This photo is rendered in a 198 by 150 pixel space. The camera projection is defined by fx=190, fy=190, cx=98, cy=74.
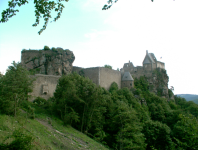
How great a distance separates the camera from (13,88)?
15.1 meters

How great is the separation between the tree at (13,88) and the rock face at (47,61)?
18571 mm

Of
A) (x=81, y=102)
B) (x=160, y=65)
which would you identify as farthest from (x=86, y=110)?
(x=160, y=65)

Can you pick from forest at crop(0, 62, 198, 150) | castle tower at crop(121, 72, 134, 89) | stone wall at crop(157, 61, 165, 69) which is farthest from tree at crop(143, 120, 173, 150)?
stone wall at crop(157, 61, 165, 69)

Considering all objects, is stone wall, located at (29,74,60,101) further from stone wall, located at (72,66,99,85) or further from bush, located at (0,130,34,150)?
bush, located at (0,130,34,150)

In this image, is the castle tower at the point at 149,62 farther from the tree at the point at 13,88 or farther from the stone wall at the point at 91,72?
the tree at the point at 13,88

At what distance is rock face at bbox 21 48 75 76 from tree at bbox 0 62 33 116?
1857cm

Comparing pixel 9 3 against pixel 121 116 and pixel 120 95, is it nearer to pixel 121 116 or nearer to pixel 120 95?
pixel 121 116

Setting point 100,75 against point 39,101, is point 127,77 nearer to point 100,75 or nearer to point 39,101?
point 100,75

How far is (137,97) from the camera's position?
38.2 metres

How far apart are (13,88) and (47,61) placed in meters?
21.0

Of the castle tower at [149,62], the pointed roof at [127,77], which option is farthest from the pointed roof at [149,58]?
the pointed roof at [127,77]

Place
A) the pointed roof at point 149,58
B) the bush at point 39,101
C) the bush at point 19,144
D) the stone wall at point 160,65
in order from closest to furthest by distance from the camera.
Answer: the bush at point 19,144
the bush at point 39,101
the pointed roof at point 149,58
the stone wall at point 160,65

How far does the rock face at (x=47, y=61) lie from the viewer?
35.1 metres

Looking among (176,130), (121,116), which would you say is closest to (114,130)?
(121,116)
